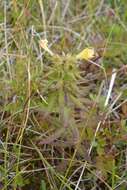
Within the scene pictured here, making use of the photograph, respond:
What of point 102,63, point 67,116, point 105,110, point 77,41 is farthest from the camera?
point 77,41

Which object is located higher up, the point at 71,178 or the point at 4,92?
the point at 4,92

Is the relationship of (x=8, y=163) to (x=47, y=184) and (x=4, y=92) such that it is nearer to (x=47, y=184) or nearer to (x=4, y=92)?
(x=47, y=184)

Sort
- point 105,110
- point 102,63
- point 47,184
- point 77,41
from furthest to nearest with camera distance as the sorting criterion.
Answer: point 77,41
point 102,63
point 105,110
point 47,184

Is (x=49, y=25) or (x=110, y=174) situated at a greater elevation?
(x=49, y=25)

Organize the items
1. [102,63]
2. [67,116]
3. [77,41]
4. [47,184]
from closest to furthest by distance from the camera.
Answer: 1. [67,116]
2. [47,184]
3. [102,63]
4. [77,41]

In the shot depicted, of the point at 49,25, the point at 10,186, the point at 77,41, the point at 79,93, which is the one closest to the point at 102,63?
the point at 77,41

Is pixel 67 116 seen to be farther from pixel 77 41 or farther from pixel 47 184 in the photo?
pixel 77 41

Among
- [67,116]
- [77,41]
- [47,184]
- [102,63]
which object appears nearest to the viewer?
[67,116]

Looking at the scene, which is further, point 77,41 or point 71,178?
point 77,41

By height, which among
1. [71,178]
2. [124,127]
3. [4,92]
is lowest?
[71,178]

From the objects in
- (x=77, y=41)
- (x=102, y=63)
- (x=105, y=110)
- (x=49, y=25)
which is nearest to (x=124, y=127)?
(x=105, y=110)
